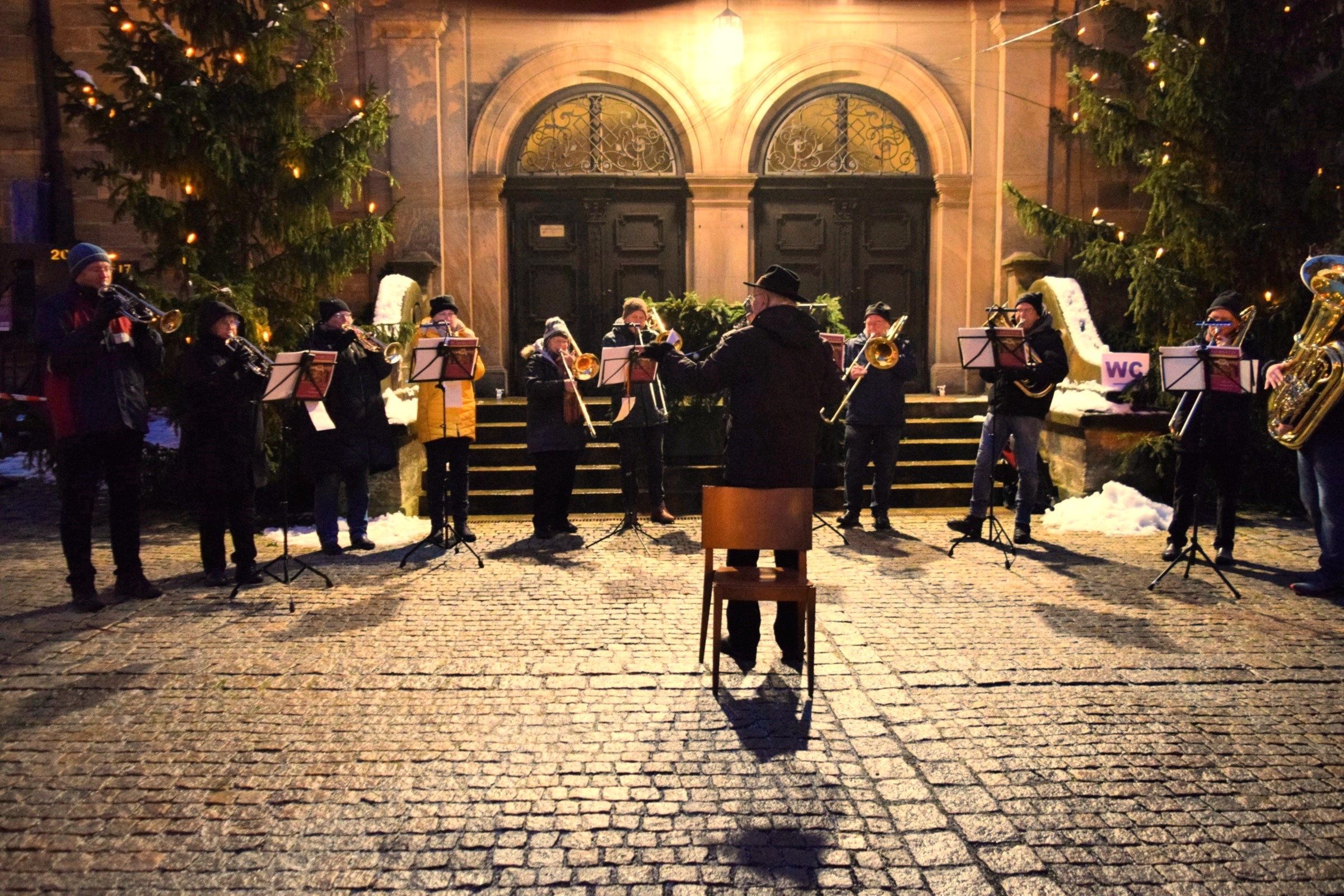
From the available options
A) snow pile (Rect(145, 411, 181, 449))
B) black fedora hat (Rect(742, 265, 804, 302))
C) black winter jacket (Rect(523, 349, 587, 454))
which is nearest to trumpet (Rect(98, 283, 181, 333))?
black winter jacket (Rect(523, 349, 587, 454))

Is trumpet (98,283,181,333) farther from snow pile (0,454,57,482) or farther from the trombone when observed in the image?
snow pile (0,454,57,482)

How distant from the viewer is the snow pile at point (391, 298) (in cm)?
1088

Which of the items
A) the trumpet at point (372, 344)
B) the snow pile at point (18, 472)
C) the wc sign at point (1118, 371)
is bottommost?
the snow pile at point (18, 472)

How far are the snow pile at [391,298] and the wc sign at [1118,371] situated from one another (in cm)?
723

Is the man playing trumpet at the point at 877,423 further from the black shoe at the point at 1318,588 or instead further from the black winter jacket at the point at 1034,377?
the black shoe at the point at 1318,588

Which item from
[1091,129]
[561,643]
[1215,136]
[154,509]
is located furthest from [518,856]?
[1091,129]

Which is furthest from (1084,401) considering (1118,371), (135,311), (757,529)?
(135,311)

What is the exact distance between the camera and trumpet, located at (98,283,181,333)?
655cm

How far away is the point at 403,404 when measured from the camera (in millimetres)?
10492

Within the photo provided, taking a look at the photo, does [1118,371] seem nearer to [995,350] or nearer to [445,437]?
[995,350]

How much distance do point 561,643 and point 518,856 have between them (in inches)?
93.0

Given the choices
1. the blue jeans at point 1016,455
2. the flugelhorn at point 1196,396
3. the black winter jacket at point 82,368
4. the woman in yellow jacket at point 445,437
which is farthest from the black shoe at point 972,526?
the black winter jacket at point 82,368

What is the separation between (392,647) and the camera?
5.71m

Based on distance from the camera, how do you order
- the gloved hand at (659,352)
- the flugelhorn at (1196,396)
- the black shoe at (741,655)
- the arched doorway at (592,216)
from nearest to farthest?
the black shoe at (741,655) < the gloved hand at (659,352) < the flugelhorn at (1196,396) < the arched doorway at (592,216)
